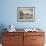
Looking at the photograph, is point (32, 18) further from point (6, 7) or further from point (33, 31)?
point (6, 7)

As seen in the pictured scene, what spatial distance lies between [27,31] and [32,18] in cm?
63

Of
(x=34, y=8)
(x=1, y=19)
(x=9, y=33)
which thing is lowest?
(x=9, y=33)

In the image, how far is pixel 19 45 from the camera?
4.13 meters

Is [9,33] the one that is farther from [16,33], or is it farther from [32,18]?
[32,18]

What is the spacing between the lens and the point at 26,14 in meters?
4.61

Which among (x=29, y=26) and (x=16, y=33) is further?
(x=29, y=26)

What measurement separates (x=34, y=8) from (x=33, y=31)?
843mm

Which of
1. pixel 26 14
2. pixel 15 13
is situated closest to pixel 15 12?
pixel 15 13

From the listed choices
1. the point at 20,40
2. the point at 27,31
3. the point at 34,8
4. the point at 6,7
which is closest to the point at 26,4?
the point at 34,8

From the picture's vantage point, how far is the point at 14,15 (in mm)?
4598

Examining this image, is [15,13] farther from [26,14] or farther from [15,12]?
[26,14]

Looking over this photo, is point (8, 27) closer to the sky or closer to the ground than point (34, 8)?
closer to the ground

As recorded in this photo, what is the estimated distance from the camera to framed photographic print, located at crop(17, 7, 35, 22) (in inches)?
180

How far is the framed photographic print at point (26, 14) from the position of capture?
4582mm
